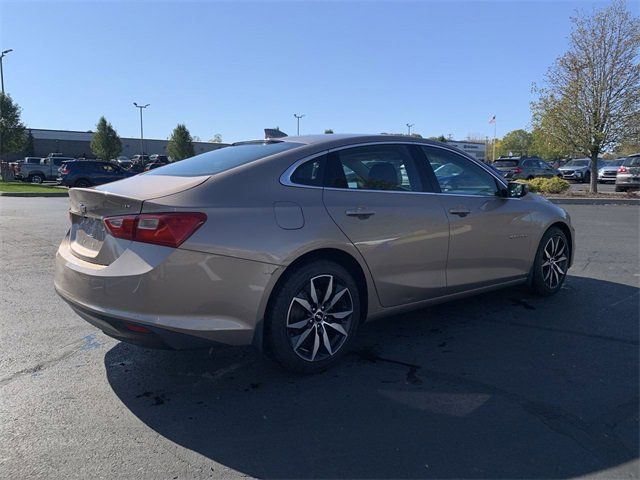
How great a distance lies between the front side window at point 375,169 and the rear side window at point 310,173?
63 millimetres

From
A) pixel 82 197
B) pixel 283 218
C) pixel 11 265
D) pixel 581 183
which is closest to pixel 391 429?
pixel 283 218

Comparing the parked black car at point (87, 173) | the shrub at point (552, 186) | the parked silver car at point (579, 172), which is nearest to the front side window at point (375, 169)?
the shrub at point (552, 186)

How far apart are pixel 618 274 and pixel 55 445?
21.5ft

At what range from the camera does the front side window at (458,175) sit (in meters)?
4.56

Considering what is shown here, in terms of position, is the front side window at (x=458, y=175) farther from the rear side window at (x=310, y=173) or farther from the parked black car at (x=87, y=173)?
the parked black car at (x=87, y=173)

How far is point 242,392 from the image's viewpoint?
345cm

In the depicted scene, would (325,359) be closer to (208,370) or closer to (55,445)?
(208,370)

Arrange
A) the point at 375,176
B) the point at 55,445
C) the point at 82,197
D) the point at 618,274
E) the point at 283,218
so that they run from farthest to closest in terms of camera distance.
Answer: the point at 618,274 → the point at 375,176 → the point at 82,197 → the point at 283,218 → the point at 55,445

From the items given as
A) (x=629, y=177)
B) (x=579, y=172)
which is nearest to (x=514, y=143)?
(x=579, y=172)

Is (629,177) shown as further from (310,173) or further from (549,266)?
(310,173)

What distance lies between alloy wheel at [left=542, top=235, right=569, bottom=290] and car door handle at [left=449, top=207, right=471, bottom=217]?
4.69 feet

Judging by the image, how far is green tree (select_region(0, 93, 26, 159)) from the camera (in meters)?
34.0

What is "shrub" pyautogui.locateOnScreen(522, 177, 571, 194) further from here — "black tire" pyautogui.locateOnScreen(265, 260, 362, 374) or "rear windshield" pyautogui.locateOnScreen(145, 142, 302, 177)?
"black tire" pyautogui.locateOnScreen(265, 260, 362, 374)

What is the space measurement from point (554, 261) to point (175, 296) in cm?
420
